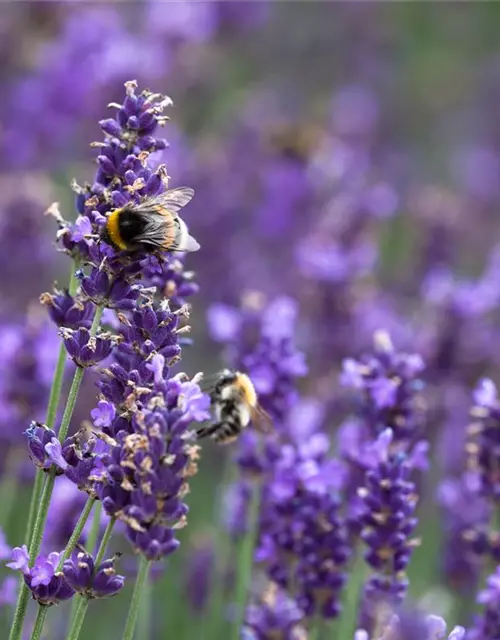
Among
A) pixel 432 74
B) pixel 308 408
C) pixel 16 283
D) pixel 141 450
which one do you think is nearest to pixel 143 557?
pixel 141 450

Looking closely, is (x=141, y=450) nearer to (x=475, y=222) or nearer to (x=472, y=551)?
(x=472, y=551)

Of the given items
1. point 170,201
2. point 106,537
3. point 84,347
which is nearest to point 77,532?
point 106,537

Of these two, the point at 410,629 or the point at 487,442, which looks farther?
the point at 487,442

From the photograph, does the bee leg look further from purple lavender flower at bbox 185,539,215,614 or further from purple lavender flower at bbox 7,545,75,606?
purple lavender flower at bbox 185,539,215,614

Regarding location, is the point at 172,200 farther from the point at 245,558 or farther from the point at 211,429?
the point at 245,558

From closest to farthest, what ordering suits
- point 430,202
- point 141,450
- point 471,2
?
point 141,450 → point 430,202 → point 471,2

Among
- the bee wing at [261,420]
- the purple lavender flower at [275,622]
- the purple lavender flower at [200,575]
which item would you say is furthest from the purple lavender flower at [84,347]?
the purple lavender flower at [200,575]

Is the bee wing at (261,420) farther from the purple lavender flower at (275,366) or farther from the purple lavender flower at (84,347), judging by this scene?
the purple lavender flower at (84,347)
